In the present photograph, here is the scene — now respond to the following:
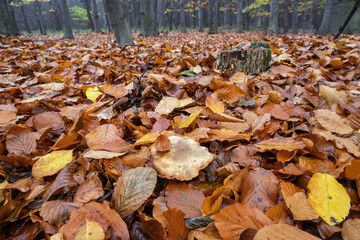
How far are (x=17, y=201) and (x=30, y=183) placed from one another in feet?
0.30

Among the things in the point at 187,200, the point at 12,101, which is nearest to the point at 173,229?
the point at 187,200

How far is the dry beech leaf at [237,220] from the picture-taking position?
0.61m

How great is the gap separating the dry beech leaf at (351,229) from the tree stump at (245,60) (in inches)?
76.1

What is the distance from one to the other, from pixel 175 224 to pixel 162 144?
36cm

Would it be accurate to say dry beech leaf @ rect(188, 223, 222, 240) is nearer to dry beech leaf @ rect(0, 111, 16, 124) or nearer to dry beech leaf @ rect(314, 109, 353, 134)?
dry beech leaf @ rect(314, 109, 353, 134)

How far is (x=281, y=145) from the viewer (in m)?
0.92

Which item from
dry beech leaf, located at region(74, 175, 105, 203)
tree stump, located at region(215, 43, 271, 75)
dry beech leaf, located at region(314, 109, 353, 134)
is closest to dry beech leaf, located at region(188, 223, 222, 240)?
dry beech leaf, located at region(74, 175, 105, 203)

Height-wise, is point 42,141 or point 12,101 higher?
point 12,101

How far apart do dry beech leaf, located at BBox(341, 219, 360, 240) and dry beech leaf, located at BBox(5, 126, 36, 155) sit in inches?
53.7

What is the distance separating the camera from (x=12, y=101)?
5.45 ft

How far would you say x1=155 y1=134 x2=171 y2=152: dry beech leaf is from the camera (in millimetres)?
895

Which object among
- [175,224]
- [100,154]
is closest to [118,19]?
[100,154]

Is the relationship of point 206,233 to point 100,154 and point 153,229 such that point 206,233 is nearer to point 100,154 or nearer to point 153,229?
point 153,229

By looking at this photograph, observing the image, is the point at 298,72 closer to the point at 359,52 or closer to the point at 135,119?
the point at 359,52
